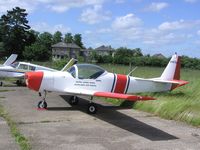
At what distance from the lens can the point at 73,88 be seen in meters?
11.8

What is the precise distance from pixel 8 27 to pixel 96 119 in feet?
286

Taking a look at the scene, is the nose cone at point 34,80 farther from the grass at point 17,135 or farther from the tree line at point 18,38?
the tree line at point 18,38

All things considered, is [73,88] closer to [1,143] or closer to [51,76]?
[51,76]

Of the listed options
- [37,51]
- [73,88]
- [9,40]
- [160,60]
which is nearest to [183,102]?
[73,88]

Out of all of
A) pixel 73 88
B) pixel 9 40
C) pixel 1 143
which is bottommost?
pixel 1 143

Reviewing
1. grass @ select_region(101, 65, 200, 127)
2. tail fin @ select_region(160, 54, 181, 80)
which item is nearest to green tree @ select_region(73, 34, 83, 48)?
tail fin @ select_region(160, 54, 181, 80)

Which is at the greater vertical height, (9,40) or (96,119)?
(9,40)

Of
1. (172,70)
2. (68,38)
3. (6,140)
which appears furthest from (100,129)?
(68,38)

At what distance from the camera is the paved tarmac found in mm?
7469

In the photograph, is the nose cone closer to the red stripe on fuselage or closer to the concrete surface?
the red stripe on fuselage

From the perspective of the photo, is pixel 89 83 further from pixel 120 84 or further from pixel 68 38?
pixel 68 38

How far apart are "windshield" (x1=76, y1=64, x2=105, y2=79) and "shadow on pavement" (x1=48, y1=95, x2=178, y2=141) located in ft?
3.80

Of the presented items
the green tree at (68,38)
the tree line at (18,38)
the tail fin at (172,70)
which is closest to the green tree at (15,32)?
the tree line at (18,38)

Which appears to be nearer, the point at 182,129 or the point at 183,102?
the point at 182,129
